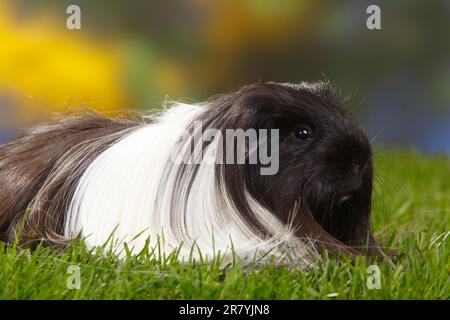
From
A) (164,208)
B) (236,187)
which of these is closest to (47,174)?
(164,208)

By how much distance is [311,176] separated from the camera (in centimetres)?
216

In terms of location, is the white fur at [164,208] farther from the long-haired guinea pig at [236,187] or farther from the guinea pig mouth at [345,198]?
the guinea pig mouth at [345,198]

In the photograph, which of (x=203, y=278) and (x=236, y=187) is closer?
(x=203, y=278)

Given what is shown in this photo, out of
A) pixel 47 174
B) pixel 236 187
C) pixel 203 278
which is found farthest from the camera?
pixel 47 174

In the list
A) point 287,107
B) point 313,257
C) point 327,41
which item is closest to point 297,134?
point 287,107

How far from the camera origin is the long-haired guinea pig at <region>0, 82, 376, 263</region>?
7.12 feet

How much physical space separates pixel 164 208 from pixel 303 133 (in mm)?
453

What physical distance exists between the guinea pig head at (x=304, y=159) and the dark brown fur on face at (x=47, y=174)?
535 millimetres

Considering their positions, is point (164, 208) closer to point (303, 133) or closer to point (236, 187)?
point (236, 187)

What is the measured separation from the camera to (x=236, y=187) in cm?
218

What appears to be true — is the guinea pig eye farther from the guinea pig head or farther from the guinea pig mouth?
the guinea pig mouth
